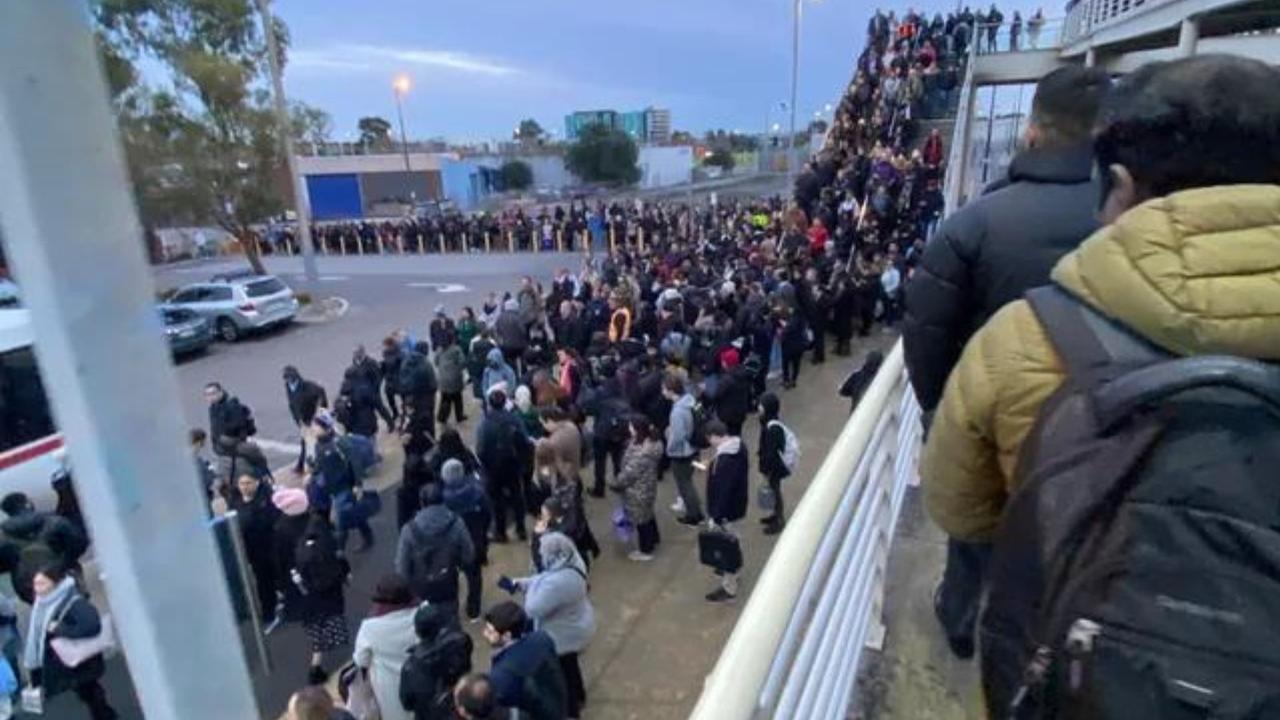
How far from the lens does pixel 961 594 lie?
261cm

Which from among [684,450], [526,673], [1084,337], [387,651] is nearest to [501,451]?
[684,450]

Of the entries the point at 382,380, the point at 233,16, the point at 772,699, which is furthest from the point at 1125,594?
the point at 233,16

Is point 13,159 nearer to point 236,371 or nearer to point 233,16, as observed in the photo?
point 236,371

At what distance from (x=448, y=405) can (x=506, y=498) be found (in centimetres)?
387

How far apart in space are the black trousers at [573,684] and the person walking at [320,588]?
5.82ft

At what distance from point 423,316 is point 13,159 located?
67.7ft

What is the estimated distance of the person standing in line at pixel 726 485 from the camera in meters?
6.52

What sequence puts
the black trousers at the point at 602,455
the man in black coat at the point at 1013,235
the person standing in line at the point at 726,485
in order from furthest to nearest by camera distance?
the black trousers at the point at 602,455 → the person standing in line at the point at 726,485 → the man in black coat at the point at 1013,235

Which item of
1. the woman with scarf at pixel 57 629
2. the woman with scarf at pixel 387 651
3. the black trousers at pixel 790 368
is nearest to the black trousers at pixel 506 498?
the woman with scarf at pixel 387 651

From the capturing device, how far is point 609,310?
1218cm

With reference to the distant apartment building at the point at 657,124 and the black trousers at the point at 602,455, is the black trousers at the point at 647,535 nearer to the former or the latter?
the black trousers at the point at 602,455

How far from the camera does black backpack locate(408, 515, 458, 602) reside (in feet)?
17.9

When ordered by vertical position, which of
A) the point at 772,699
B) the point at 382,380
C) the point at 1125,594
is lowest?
the point at 382,380

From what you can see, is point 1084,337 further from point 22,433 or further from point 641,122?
point 641,122
